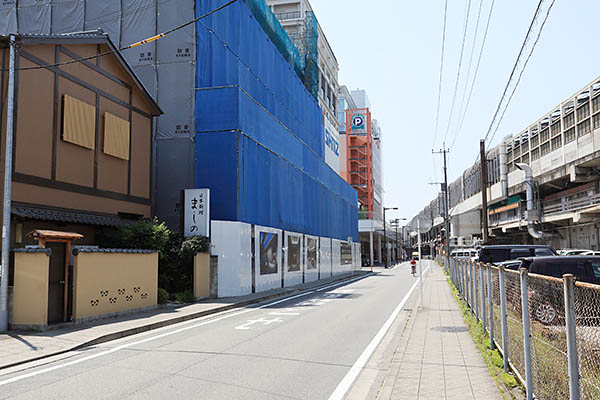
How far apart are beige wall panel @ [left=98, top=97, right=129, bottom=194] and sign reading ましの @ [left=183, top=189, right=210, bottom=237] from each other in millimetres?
2824

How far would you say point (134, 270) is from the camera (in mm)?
16562

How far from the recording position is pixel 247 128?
86.2 ft

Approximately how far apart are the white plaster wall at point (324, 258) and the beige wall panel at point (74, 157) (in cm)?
2477

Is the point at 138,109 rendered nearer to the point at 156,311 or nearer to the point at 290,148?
the point at 156,311

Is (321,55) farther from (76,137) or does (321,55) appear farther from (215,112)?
(76,137)

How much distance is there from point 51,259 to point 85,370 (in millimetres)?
5859

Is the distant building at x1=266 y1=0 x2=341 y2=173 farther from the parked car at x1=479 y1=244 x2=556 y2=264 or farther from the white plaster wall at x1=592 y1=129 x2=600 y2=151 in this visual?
the parked car at x1=479 y1=244 x2=556 y2=264

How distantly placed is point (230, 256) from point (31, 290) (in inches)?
451

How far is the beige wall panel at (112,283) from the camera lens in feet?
45.6

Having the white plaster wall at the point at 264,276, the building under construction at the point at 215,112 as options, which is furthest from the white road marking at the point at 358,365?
the white plaster wall at the point at 264,276

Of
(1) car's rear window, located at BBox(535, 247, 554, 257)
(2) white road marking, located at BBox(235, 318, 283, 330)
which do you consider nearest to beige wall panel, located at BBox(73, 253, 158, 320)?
(2) white road marking, located at BBox(235, 318, 283, 330)

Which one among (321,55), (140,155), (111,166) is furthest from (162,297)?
(321,55)

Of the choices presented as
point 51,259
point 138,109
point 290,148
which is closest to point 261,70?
point 290,148

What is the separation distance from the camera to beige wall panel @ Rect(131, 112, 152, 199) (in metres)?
22.9
